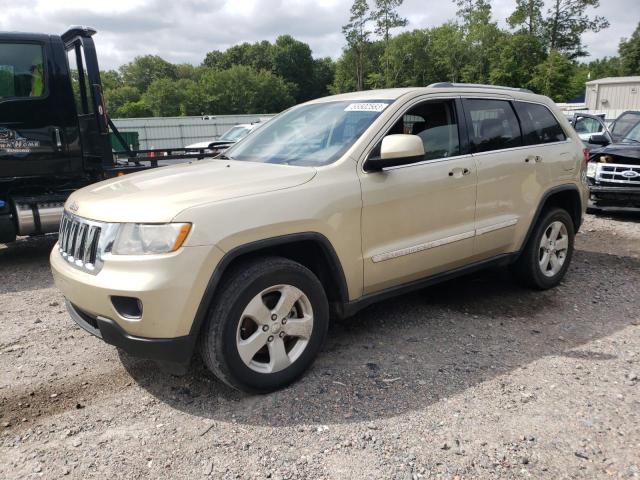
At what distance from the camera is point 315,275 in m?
3.32

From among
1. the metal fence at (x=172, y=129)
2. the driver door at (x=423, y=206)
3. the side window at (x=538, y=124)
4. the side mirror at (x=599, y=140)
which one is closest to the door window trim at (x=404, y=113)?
the driver door at (x=423, y=206)

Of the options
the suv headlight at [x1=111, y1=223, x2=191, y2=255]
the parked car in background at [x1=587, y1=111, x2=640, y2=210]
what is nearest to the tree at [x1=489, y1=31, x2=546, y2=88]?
the parked car in background at [x1=587, y1=111, x2=640, y2=210]

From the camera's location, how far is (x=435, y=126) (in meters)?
3.98

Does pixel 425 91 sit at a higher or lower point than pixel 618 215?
higher

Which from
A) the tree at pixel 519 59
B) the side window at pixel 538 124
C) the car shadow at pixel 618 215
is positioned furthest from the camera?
the tree at pixel 519 59

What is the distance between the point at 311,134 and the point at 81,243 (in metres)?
1.73

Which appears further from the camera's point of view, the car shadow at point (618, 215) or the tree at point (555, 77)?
the tree at point (555, 77)

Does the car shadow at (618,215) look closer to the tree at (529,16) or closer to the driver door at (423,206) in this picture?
the driver door at (423,206)

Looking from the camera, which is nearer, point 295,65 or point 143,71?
point 295,65

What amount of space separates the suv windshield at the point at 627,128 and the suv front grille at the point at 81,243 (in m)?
8.97

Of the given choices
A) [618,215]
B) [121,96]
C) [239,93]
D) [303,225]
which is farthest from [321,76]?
[303,225]

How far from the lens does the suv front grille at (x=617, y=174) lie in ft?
26.1

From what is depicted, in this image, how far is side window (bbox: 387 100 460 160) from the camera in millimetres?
3838

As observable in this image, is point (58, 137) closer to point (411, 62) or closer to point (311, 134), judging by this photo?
point (311, 134)
